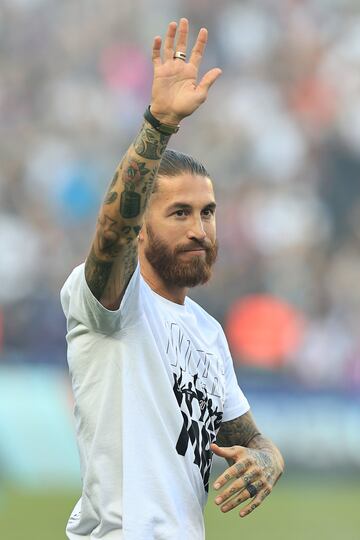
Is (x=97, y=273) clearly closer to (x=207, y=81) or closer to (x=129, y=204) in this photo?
(x=129, y=204)

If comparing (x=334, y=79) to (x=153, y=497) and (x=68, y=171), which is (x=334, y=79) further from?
(x=153, y=497)

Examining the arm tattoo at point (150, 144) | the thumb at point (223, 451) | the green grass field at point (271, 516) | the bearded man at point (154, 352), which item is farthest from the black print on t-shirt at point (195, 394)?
the green grass field at point (271, 516)

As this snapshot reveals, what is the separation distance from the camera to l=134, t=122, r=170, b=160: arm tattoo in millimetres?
3600

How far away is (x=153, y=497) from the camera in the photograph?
148 inches

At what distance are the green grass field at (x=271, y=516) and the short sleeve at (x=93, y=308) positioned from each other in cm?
603

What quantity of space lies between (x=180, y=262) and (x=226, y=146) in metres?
11.0

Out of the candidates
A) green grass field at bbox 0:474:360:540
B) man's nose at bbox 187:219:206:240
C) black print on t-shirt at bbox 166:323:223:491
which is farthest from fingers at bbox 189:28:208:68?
green grass field at bbox 0:474:360:540

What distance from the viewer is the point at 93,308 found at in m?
3.66

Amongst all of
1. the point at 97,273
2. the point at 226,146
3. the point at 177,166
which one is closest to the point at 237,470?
the point at 97,273

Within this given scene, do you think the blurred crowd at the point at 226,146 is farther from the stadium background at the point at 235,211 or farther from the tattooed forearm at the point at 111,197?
the tattooed forearm at the point at 111,197

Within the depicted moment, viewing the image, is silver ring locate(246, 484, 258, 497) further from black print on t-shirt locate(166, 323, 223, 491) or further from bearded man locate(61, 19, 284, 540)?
black print on t-shirt locate(166, 323, 223, 491)

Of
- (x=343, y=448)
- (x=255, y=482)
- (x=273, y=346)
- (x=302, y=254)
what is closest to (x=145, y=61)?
(x=302, y=254)

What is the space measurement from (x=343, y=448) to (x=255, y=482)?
335 inches

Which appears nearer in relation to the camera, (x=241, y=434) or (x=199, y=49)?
(x=199, y=49)
